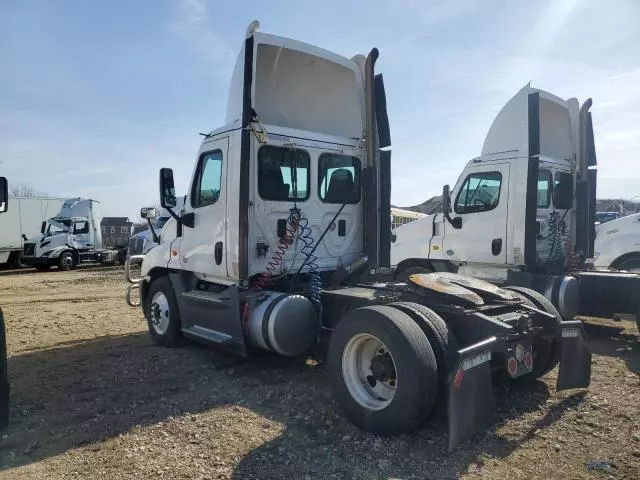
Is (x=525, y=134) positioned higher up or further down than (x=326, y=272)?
higher up

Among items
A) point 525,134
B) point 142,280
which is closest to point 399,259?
point 525,134

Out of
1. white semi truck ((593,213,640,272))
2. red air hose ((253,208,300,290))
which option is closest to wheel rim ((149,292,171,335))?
red air hose ((253,208,300,290))

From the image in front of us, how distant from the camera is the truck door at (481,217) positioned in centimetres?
794

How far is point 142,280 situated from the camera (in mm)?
7617

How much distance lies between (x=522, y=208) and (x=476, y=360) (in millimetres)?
4631

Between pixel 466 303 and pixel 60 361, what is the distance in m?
5.13

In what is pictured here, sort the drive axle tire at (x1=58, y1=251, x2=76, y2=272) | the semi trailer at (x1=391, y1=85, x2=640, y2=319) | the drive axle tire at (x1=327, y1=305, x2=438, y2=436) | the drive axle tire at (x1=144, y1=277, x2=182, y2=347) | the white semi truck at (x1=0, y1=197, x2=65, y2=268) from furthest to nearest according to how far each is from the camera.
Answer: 1. the white semi truck at (x1=0, y1=197, x2=65, y2=268)
2. the drive axle tire at (x1=58, y1=251, x2=76, y2=272)
3. the semi trailer at (x1=391, y1=85, x2=640, y2=319)
4. the drive axle tire at (x1=144, y1=277, x2=182, y2=347)
5. the drive axle tire at (x1=327, y1=305, x2=438, y2=436)

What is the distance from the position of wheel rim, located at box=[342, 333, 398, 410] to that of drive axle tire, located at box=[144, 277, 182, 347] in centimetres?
333

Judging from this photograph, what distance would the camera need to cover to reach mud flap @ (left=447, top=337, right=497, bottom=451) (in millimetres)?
3484

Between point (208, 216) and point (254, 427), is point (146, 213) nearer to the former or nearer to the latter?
point (208, 216)

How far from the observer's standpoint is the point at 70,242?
23.4 metres

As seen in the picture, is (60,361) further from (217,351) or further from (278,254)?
(278,254)

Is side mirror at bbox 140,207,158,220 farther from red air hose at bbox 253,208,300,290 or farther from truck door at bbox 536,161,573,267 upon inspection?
truck door at bbox 536,161,573,267

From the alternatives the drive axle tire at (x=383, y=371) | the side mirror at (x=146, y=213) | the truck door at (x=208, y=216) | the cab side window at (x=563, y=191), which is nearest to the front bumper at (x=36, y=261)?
the side mirror at (x=146, y=213)
